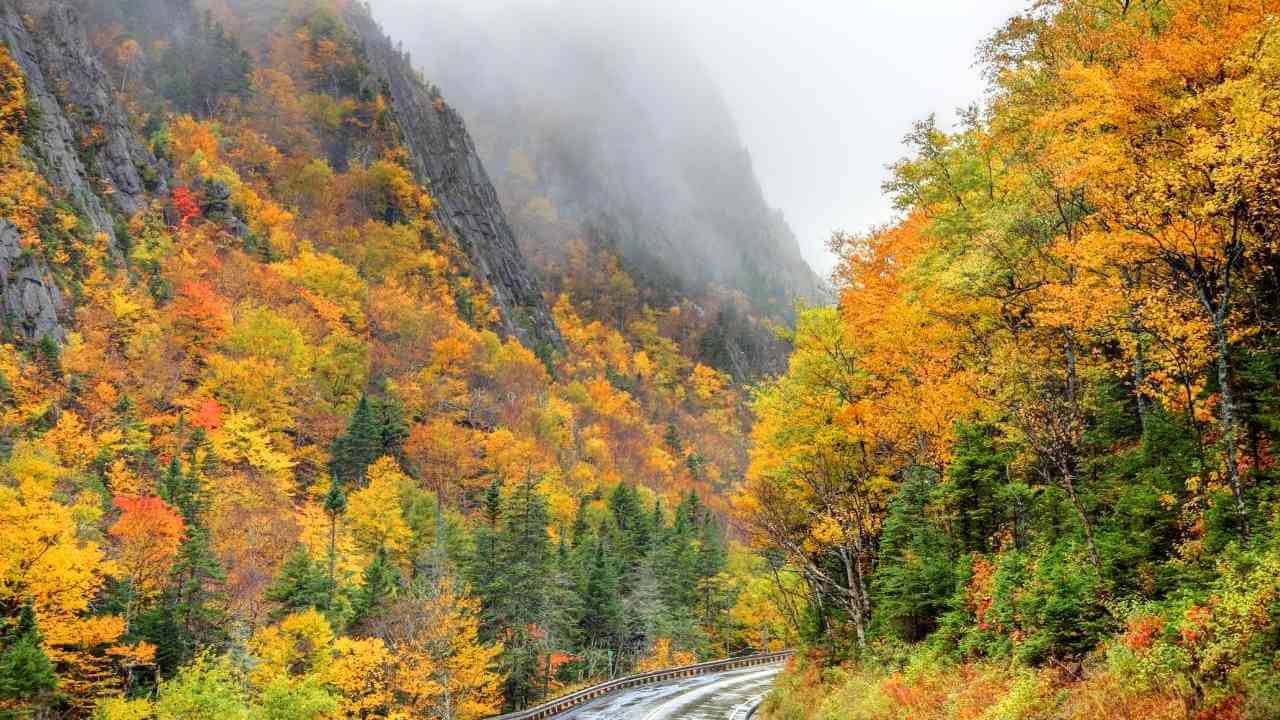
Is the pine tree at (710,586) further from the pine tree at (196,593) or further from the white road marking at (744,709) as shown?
the pine tree at (196,593)

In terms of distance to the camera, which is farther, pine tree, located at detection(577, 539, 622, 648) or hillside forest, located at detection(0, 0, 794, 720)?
pine tree, located at detection(577, 539, 622, 648)

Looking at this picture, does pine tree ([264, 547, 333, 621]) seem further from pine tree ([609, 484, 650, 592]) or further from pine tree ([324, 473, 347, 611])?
pine tree ([609, 484, 650, 592])

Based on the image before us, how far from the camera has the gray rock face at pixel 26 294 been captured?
46.1 m

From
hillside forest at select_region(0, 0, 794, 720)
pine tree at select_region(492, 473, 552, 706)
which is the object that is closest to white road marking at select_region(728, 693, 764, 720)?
hillside forest at select_region(0, 0, 794, 720)

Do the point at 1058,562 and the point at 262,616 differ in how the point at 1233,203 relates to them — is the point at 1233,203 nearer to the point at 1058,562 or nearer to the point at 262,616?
the point at 1058,562

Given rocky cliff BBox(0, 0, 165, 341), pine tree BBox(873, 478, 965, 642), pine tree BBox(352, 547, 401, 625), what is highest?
rocky cliff BBox(0, 0, 165, 341)

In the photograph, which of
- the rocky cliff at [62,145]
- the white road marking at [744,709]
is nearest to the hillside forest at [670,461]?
the rocky cliff at [62,145]

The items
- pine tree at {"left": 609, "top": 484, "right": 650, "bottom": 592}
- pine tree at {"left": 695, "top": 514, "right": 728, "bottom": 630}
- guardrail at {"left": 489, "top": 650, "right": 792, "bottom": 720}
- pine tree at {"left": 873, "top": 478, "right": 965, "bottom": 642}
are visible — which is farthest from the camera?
pine tree at {"left": 695, "top": 514, "right": 728, "bottom": 630}

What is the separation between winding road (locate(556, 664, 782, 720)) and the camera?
27.1 m

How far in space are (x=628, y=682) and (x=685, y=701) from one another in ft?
23.6

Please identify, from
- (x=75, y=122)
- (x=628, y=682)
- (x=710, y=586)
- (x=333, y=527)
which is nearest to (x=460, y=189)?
(x=75, y=122)

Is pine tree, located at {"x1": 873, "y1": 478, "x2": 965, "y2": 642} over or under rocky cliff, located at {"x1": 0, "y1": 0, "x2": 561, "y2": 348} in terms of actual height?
under

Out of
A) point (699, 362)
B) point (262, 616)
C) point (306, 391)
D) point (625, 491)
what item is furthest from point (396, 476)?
point (699, 362)

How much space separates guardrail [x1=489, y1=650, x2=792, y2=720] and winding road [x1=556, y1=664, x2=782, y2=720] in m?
0.44
